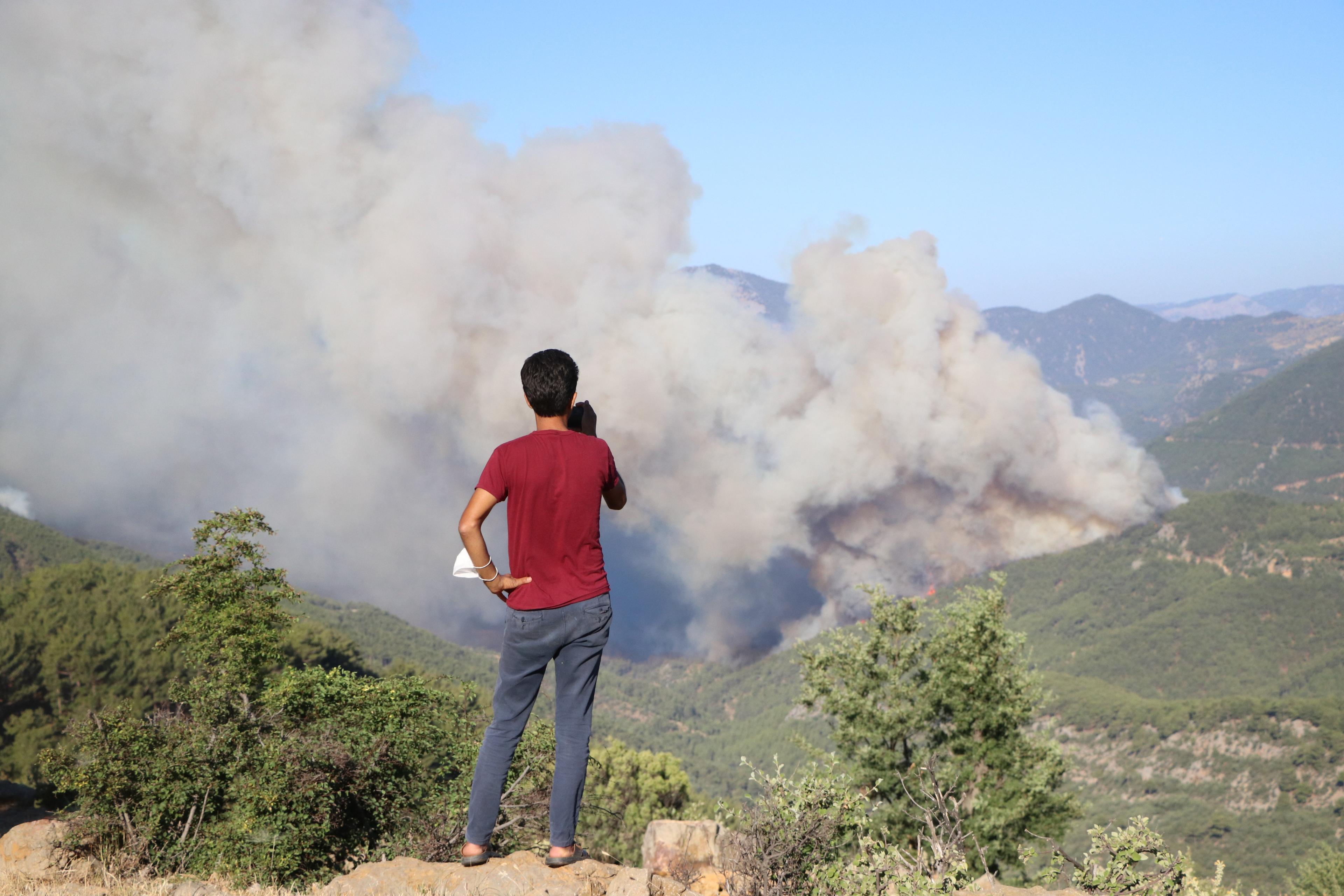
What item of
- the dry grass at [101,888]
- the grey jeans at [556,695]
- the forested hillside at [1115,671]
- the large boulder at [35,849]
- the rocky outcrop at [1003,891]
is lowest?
the forested hillside at [1115,671]

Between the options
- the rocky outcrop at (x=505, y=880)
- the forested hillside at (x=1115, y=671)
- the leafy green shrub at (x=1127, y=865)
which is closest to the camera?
the rocky outcrop at (x=505, y=880)

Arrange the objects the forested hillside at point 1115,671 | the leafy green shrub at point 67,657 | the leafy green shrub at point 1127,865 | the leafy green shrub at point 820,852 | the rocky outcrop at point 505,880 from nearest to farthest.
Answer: the rocky outcrop at point 505,880 → the leafy green shrub at point 820,852 → the leafy green shrub at point 1127,865 → the leafy green shrub at point 67,657 → the forested hillside at point 1115,671

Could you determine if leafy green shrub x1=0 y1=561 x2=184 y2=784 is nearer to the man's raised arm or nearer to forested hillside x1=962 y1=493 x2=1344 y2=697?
the man's raised arm

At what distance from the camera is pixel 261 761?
31.8ft

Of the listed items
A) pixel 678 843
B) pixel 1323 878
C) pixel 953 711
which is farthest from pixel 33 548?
pixel 1323 878

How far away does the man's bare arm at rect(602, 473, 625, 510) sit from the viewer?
15.3ft

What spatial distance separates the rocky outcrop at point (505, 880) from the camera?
501 centimetres

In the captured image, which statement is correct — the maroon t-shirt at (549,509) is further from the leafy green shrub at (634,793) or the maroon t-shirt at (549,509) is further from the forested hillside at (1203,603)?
the forested hillside at (1203,603)

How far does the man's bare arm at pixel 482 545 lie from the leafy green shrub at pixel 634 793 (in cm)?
2702

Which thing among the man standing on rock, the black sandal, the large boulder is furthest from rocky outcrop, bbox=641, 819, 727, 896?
the man standing on rock

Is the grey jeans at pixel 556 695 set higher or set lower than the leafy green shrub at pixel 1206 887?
higher

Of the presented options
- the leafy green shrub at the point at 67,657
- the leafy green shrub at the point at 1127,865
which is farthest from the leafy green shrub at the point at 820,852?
the leafy green shrub at the point at 67,657

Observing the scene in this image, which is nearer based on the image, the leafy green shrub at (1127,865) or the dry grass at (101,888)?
the leafy green shrub at (1127,865)

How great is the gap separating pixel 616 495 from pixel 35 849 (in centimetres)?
807
